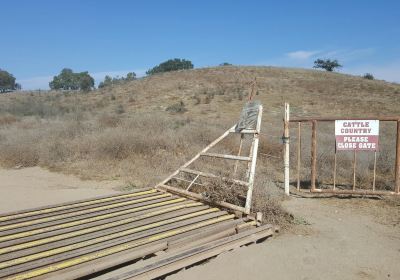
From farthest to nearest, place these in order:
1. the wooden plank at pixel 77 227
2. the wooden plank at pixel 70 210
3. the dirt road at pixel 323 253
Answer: the wooden plank at pixel 70 210 < the wooden plank at pixel 77 227 < the dirt road at pixel 323 253

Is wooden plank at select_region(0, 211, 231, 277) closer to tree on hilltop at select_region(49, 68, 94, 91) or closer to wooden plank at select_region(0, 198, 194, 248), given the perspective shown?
wooden plank at select_region(0, 198, 194, 248)

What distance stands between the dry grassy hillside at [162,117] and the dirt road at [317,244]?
4.22 ft

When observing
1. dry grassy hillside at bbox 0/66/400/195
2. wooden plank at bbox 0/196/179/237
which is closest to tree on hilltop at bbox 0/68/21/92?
dry grassy hillside at bbox 0/66/400/195

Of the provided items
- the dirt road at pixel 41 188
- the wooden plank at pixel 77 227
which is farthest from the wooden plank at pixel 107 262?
the dirt road at pixel 41 188

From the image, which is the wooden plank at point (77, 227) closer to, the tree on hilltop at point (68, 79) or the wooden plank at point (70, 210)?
the wooden plank at point (70, 210)

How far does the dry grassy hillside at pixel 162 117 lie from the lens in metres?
9.71

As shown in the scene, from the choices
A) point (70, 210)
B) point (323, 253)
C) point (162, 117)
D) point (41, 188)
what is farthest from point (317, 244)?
point (162, 117)

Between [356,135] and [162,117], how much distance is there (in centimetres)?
886

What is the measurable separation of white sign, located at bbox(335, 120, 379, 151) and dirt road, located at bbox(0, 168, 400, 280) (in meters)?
0.93

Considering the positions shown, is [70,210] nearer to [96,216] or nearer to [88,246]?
[96,216]

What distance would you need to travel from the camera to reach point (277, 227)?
5.21 m

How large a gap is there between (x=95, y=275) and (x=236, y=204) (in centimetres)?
253

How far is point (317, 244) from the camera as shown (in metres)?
4.88

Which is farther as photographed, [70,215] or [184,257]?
[70,215]
